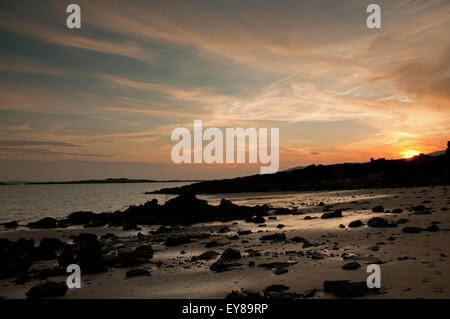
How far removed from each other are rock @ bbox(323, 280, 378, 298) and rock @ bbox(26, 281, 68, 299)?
262 inches

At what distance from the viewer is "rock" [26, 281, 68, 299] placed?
822 cm

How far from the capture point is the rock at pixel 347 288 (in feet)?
21.5

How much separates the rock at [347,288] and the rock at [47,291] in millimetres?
6652

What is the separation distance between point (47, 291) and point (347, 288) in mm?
7379

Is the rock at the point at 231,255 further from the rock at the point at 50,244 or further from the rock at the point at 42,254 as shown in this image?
the rock at the point at 50,244

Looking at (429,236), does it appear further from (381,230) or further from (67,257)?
(67,257)

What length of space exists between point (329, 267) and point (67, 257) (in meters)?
9.23

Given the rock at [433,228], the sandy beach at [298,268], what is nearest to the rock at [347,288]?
the sandy beach at [298,268]

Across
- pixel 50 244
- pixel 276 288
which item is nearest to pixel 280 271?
pixel 276 288

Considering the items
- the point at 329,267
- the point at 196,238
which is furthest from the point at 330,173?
the point at 329,267

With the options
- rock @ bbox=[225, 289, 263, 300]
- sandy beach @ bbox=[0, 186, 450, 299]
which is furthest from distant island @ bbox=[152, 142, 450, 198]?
rock @ bbox=[225, 289, 263, 300]

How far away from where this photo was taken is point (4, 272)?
35.9 ft

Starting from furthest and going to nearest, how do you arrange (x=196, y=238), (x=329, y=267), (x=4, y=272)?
(x=196, y=238), (x=4, y=272), (x=329, y=267)
